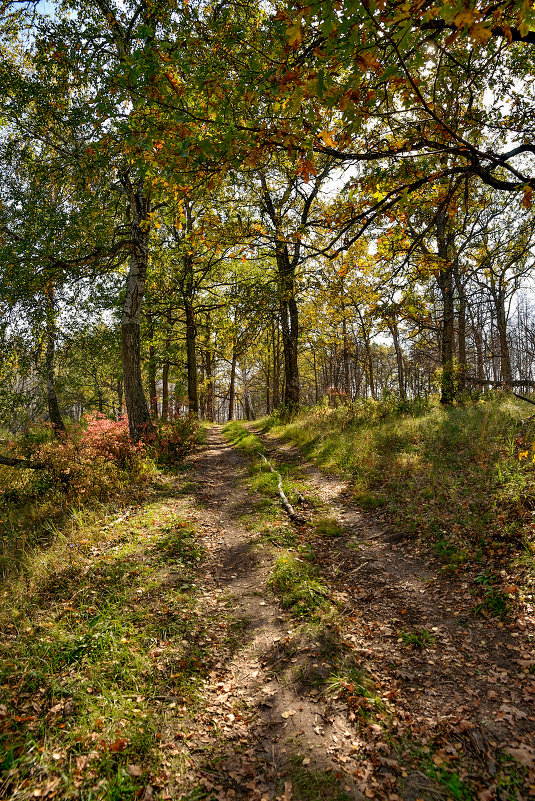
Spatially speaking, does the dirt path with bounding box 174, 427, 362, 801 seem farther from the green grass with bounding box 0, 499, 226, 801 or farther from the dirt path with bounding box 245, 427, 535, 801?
the dirt path with bounding box 245, 427, 535, 801

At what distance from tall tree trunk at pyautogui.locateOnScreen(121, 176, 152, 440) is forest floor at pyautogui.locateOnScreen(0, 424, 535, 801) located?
5.38 meters

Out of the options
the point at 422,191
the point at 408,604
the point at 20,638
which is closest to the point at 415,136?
the point at 422,191

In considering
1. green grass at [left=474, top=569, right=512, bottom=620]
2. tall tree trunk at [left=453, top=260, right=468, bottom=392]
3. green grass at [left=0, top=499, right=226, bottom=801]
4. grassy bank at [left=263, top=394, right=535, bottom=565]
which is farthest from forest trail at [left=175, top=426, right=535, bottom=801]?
tall tree trunk at [left=453, top=260, right=468, bottom=392]

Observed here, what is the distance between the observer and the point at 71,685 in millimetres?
3158

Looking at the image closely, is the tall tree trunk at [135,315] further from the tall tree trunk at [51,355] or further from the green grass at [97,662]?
the green grass at [97,662]

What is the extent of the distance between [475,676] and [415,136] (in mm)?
5458

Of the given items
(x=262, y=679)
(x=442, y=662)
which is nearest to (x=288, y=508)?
(x=262, y=679)

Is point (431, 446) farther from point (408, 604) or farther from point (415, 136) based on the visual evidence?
point (415, 136)

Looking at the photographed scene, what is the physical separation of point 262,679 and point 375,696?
3.41 ft

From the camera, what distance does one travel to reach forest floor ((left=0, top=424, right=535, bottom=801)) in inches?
101

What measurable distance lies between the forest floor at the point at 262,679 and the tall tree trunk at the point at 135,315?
538 centimetres

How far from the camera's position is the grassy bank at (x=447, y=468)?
17.1 ft

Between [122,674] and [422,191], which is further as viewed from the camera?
[422,191]

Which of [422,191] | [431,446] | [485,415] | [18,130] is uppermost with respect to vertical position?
[18,130]
